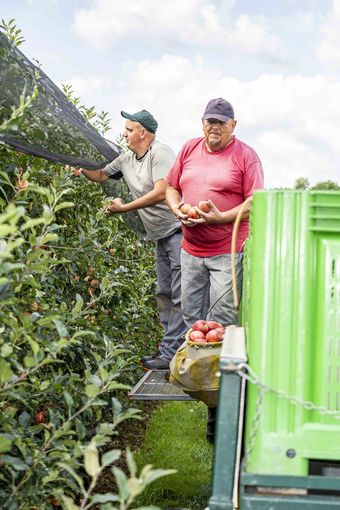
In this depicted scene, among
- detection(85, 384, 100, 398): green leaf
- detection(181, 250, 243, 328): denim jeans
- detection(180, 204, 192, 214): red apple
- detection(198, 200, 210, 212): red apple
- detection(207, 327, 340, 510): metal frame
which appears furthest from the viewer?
detection(181, 250, 243, 328): denim jeans

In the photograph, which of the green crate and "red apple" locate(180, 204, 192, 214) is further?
"red apple" locate(180, 204, 192, 214)

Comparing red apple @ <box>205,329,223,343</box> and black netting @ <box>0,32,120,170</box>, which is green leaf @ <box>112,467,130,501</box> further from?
red apple @ <box>205,329,223,343</box>

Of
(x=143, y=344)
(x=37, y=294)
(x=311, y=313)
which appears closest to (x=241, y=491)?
(x=311, y=313)

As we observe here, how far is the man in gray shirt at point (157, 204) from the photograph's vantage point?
6.43 meters

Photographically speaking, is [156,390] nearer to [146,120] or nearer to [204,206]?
[204,206]

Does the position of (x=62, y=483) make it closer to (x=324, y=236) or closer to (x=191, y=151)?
(x=324, y=236)

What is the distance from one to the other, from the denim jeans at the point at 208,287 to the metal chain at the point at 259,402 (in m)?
2.98

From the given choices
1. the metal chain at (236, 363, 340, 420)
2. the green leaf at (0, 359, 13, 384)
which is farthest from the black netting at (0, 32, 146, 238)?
the metal chain at (236, 363, 340, 420)

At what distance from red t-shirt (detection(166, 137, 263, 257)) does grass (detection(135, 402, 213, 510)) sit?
155 centimetres

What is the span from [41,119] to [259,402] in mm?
2901

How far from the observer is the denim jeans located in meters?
5.73

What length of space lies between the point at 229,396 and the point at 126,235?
5.42 metres

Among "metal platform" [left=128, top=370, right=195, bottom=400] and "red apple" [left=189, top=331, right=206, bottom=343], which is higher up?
"red apple" [left=189, top=331, right=206, bottom=343]

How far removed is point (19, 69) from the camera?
4.67 m
